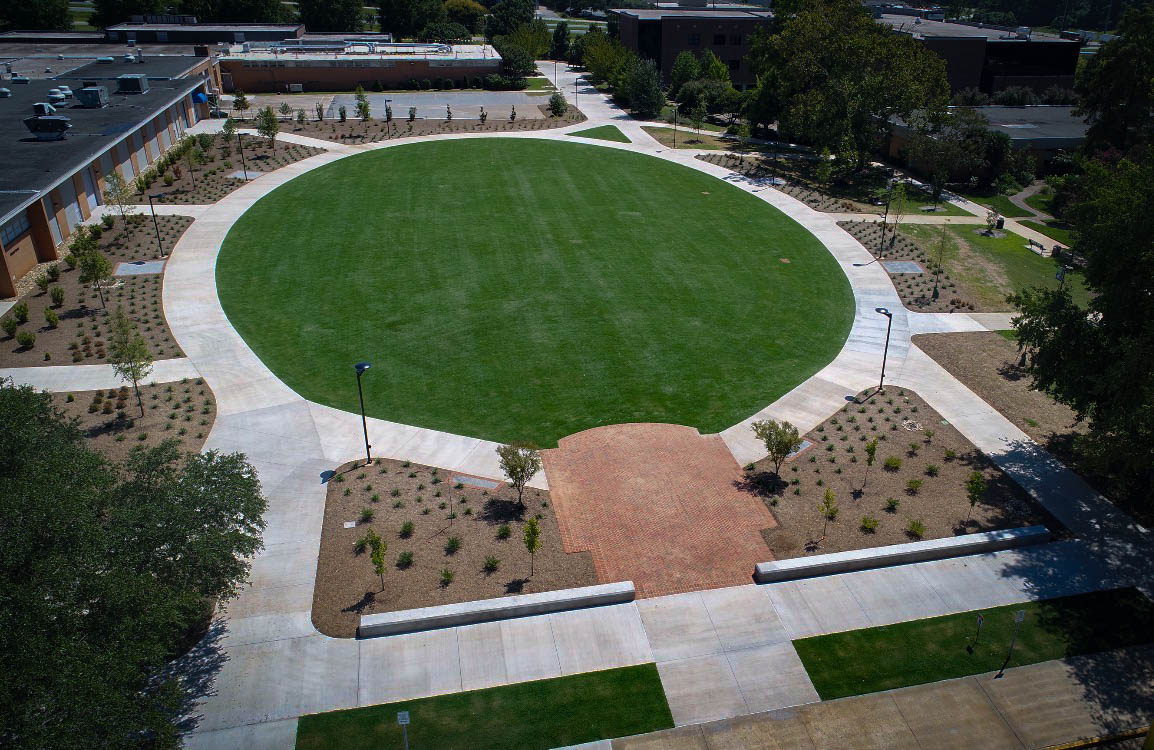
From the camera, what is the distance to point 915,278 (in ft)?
135

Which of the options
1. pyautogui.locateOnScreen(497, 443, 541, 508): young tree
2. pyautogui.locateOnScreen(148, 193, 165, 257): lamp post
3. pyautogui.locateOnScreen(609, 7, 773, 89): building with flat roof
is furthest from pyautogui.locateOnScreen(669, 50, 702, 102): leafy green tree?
pyautogui.locateOnScreen(497, 443, 541, 508): young tree

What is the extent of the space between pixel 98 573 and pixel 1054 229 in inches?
2149

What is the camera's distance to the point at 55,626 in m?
13.5

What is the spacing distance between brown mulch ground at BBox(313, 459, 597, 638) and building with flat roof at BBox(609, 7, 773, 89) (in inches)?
3138

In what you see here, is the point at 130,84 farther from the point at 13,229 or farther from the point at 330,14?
the point at 330,14

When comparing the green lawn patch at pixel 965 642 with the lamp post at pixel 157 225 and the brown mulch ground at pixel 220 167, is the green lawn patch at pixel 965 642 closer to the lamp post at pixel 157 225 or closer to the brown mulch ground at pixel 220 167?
the lamp post at pixel 157 225

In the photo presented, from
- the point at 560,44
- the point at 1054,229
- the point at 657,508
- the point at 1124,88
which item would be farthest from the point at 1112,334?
the point at 560,44

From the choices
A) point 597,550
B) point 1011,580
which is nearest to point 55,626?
point 597,550

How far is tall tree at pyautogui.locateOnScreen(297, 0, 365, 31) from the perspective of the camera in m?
115

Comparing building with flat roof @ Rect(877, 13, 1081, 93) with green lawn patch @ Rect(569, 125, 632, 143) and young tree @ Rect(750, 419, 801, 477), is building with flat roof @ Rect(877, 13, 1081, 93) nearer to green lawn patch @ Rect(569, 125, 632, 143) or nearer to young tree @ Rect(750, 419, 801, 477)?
green lawn patch @ Rect(569, 125, 632, 143)

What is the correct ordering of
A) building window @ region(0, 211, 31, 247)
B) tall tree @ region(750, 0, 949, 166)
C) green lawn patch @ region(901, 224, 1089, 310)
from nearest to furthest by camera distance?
building window @ region(0, 211, 31, 247) < green lawn patch @ region(901, 224, 1089, 310) < tall tree @ region(750, 0, 949, 166)

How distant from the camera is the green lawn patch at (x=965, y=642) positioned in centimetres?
1872

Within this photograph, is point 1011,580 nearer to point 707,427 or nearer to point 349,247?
point 707,427

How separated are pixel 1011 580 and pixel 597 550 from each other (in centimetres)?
1151
